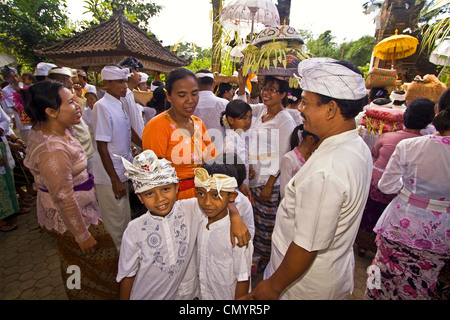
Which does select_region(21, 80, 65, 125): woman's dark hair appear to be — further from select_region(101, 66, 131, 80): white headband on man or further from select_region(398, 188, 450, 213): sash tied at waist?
select_region(398, 188, 450, 213): sash tied at waist

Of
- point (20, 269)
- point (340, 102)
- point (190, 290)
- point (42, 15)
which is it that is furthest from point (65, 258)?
point (42, 15)

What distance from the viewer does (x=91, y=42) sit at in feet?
30.1

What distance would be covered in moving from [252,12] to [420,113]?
286 centimetres

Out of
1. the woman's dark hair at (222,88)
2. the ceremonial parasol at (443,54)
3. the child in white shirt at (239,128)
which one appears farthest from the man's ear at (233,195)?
the ceremonial parasol at (443,54)

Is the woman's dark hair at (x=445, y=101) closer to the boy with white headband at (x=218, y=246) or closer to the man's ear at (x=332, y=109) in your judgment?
the man's ear at (x=332, y=109)

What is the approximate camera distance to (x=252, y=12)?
3.78m

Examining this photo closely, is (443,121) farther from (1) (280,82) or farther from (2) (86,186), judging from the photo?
(2) (86,186)

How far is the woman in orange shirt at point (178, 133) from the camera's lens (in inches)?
81.8

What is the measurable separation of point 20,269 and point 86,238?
2068 millimetres

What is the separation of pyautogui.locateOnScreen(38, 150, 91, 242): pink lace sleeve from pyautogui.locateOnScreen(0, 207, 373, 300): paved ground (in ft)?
4.77

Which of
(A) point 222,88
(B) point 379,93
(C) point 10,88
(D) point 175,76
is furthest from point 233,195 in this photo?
(C) point 10,88

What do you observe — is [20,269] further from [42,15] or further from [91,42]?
[42,15]

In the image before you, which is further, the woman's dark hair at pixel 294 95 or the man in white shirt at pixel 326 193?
the woman's dark hair at pixel 294 95
